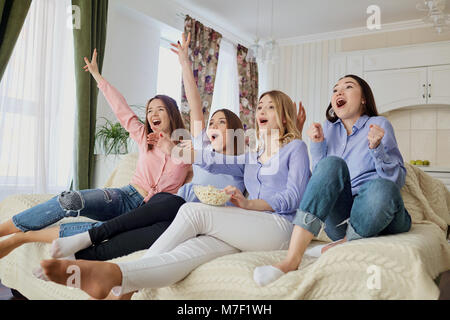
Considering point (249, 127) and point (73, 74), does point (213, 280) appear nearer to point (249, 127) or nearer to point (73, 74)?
point (73, 74)

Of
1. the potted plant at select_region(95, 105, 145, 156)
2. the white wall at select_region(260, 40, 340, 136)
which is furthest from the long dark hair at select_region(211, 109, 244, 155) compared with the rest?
the white wall at select_region(260, 40, 340, 136)

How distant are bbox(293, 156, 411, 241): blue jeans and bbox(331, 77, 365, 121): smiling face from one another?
0.48 metres

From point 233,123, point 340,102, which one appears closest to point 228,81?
point 233,123

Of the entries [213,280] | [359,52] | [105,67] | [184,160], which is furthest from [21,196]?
[359,52]

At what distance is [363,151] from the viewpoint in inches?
67.4

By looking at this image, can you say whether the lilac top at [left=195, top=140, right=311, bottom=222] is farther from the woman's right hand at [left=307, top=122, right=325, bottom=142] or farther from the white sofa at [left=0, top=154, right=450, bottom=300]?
the white sofa at [left=0, top=154, right=450, bottom=300]

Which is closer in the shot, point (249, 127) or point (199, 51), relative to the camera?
point (199, 51)

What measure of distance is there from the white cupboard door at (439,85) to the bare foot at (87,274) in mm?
4667

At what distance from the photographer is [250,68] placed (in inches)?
230

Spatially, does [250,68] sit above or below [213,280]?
above

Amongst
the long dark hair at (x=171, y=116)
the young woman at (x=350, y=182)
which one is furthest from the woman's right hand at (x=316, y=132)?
the long dark hair at (x=171, y=116)

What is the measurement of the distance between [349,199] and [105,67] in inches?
122

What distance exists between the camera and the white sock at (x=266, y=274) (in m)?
1.16

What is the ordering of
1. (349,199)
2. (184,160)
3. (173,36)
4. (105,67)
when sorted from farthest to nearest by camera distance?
(173,36)
(105,67)
(184,160)
(349,199)
